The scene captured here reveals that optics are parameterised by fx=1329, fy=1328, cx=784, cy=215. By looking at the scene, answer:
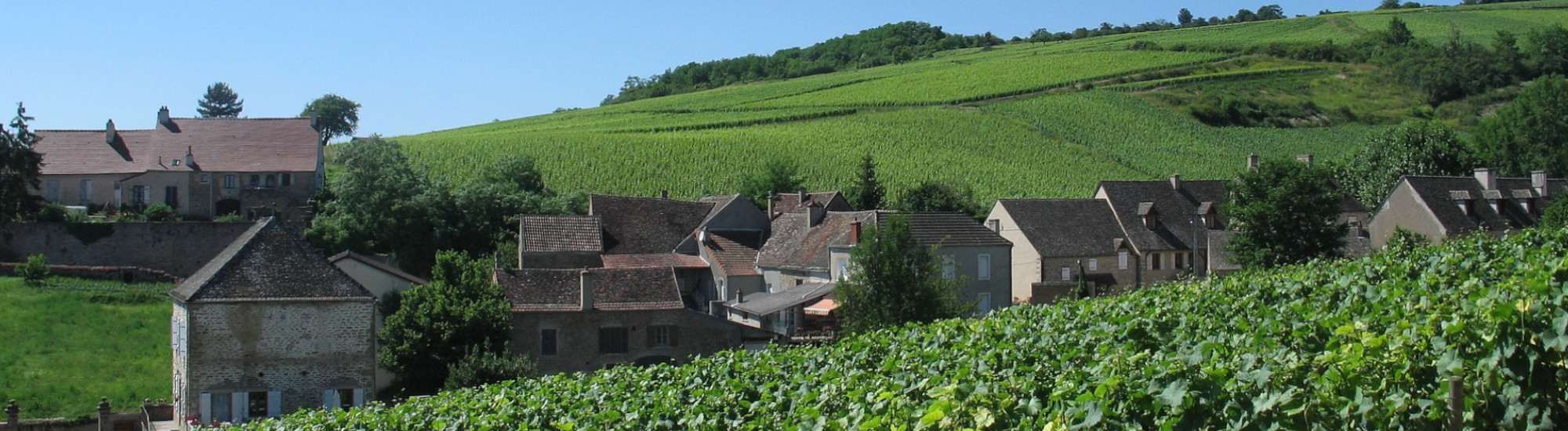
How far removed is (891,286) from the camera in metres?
36.0

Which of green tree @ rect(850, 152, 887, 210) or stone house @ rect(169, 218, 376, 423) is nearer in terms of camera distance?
stone house @ rect(169, 218, 376, 423)

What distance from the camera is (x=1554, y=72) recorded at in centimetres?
11194

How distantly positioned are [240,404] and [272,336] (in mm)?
1995

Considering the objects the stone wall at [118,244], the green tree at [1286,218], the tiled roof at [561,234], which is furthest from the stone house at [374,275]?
the green tree at [1286,218]

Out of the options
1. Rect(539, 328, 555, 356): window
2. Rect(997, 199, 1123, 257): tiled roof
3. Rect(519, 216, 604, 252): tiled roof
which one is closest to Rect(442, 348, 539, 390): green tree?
Rect(539, 328, 555, 356): window

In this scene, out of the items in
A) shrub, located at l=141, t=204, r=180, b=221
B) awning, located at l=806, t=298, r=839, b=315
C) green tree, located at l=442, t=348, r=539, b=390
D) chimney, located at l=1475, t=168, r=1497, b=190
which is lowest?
green tree, located at l=442, t=348, r=539, b=390

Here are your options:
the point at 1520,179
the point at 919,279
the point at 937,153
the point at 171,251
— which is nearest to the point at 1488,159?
the point at 1520,179

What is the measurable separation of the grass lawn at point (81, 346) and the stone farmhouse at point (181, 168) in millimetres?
15923

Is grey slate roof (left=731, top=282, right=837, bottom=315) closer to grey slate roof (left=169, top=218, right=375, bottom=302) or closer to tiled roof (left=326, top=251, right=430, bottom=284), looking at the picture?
tiled roof (left=326, top=251, right=430, bottom=284)

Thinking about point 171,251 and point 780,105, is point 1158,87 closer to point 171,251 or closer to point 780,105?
point 780,105

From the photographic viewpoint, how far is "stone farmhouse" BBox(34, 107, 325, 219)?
226ft

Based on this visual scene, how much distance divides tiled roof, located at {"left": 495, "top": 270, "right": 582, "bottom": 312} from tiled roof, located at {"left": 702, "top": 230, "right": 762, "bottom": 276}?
11183 mm

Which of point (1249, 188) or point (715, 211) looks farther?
point (715, 211)

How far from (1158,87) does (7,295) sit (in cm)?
8960
